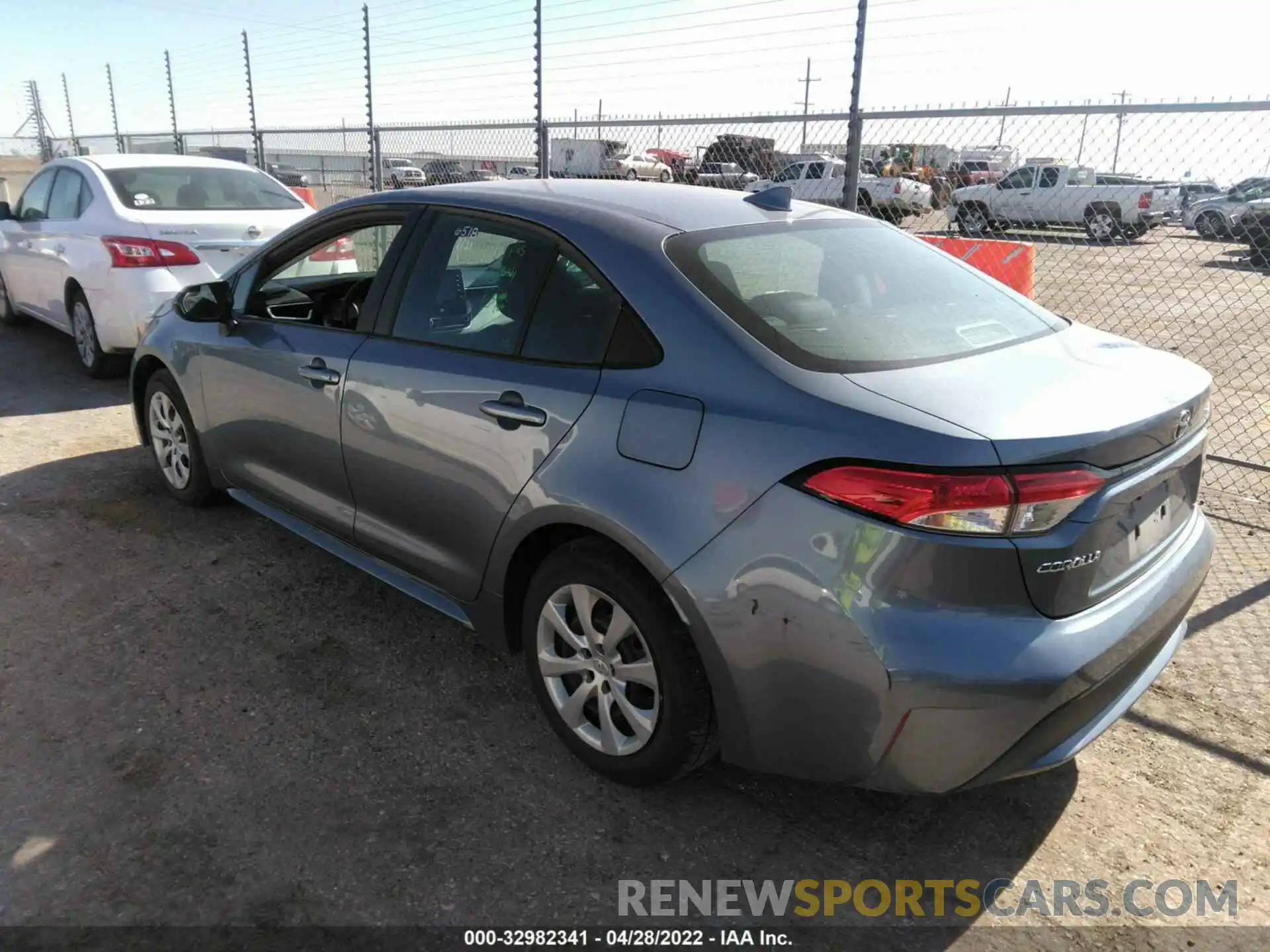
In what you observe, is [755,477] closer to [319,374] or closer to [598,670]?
[598,670]

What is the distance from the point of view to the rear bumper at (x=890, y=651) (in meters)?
2.05

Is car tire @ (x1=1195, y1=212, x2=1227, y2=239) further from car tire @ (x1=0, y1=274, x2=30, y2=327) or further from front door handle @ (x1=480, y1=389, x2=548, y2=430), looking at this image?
car tire @ (x1=0, y1=274, x2=30, y2=327)

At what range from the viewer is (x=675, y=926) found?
7.53 feet

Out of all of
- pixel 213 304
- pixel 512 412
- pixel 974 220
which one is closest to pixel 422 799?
pixel 512 412

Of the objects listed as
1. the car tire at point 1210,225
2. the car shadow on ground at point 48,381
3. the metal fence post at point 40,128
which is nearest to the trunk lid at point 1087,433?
the car shadow on ground at point 48,381

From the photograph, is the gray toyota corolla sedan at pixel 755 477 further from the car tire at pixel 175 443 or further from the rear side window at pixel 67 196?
the rear side window at pixel 67 196

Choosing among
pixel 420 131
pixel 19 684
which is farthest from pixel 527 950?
pixel 420 131

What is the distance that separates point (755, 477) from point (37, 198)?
8.06 metres

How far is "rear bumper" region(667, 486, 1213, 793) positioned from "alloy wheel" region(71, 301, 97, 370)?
6.32m

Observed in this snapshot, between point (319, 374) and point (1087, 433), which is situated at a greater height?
point (1087, 433)

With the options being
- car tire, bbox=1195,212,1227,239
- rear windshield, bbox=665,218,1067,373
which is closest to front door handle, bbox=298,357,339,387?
rear windshield, bbox=665,218,1067,373

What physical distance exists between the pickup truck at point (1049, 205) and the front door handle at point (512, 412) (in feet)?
19.8

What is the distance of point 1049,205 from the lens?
945cm

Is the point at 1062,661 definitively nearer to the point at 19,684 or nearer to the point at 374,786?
the point at 374,786
